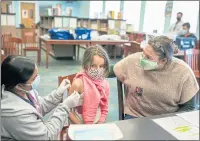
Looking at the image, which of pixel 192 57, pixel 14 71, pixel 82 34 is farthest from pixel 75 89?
pixel 82 34

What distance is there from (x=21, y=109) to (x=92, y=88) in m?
0.50

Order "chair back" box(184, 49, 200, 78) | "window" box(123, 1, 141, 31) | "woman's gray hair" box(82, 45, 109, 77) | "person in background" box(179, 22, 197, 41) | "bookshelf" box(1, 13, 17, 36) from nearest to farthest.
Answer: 1. "woman's gray hair" box(82, 45, 109, 77)
2. "chair back" box(184, 49, 200, 78)
3. "person in background" box(179, 22, 197, 41)
4. "bookshelf" box(1, 13, 17, 36)
5. "window" box(123, 1, 141, 31)

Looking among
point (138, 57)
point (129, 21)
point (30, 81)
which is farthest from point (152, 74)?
point (129, 21)

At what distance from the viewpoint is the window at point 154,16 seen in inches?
252

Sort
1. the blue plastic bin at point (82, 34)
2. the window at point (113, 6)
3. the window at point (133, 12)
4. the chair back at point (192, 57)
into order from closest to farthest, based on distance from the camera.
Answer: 1. the chair back at point (192, 57)
2. the blue plastic bin at point (82, 34)
3. the window at point (133, 12)
4. the window at point (113, 6)

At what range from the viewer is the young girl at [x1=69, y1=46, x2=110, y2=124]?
4.04ft

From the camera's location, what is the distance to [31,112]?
0.84m

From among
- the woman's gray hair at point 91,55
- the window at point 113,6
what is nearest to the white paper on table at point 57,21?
the window at point 113,6

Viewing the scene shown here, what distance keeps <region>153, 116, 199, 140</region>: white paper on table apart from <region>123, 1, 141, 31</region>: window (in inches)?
262

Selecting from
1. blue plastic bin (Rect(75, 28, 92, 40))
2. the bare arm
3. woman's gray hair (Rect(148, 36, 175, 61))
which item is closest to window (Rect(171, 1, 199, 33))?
blue plastic bin (Rect(75, 28, 92, 40))

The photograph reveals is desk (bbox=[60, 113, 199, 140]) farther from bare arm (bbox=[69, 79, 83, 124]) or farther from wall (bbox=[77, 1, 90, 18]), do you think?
wall (bbox=[77, 1, 90, 18])

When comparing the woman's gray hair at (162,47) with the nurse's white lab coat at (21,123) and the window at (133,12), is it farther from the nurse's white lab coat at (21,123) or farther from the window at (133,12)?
the window at (133,12)

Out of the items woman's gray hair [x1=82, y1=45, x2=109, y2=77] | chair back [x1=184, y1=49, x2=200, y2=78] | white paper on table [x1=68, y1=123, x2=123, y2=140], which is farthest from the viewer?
chair back [x1=184, y1=49, x2=200, y2=78]

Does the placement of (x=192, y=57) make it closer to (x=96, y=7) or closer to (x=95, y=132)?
(x=95, y=132)
